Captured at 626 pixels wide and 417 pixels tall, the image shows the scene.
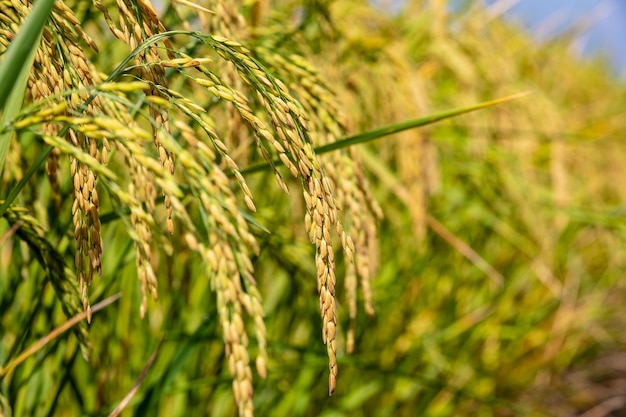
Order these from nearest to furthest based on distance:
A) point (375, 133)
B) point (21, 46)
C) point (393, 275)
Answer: point (21, 46), point (375, 133), point (393, 275)

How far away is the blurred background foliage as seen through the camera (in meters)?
1.12

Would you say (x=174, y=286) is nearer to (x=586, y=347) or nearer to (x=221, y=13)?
(x=221, y=13)

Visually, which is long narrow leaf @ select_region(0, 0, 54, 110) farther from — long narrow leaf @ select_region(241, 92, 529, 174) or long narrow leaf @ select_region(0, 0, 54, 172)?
long narrow leaf @ select_region(241, 92, 529, 174)

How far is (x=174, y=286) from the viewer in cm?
135

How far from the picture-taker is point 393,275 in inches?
77.7

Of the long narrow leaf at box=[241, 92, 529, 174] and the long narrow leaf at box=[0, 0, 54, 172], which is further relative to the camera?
the long narrow leaf at box=[241, 92, 529, 174]

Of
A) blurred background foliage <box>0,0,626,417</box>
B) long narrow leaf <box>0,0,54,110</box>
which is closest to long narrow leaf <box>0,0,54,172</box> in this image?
long narrow leaf <box>0,0,54,110</box>

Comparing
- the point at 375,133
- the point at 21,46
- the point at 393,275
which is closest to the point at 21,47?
the point at 21,46

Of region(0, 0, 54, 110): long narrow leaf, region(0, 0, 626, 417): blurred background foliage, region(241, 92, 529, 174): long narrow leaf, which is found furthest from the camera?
region(0, 0, 626, 417): blurred background foliage

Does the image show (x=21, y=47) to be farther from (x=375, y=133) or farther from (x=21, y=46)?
(x=375, y=133)

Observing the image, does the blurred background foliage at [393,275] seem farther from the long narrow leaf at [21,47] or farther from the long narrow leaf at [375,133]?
the long narrow leaf at [21,47]

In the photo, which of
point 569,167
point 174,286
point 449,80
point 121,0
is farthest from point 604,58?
point 121,0

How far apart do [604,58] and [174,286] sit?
26.0 feet

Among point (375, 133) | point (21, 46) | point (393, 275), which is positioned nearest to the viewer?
point (21, 46)
